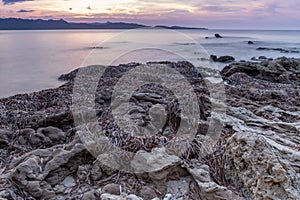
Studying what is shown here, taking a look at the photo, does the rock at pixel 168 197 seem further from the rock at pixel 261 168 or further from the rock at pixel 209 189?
the rock at pixel 261 168

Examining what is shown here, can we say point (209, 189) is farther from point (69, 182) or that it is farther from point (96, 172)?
point (69, 182)

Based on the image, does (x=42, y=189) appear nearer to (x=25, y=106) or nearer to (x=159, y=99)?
(x=159, y=99)

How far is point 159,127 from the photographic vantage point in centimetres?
346

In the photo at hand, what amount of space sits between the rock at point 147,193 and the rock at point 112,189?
0.56ft

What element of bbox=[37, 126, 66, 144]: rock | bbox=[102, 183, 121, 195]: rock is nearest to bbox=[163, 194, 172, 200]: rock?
bbox=[102, 183, 121, 195]: rock

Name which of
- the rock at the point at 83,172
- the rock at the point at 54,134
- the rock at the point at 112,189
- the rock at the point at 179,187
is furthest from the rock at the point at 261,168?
the rock at the point at 54,134

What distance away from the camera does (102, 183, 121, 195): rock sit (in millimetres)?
2303

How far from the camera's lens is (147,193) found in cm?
231

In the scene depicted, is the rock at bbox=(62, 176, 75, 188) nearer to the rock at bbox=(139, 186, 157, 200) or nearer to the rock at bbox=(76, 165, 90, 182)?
Answer: the rock at bbox=(76, 165, 90, 182)

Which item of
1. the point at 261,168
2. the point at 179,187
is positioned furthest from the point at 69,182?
the point at 261,168

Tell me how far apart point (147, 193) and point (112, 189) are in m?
0.26

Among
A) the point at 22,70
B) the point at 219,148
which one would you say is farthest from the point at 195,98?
the point at 22,70

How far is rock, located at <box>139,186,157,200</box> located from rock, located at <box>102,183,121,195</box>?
0.56 ft

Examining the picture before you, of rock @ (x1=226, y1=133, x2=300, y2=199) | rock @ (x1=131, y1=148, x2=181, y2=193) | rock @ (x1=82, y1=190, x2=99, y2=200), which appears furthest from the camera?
rock @ (x1=131, y1=148, x2=181, y2=193)
